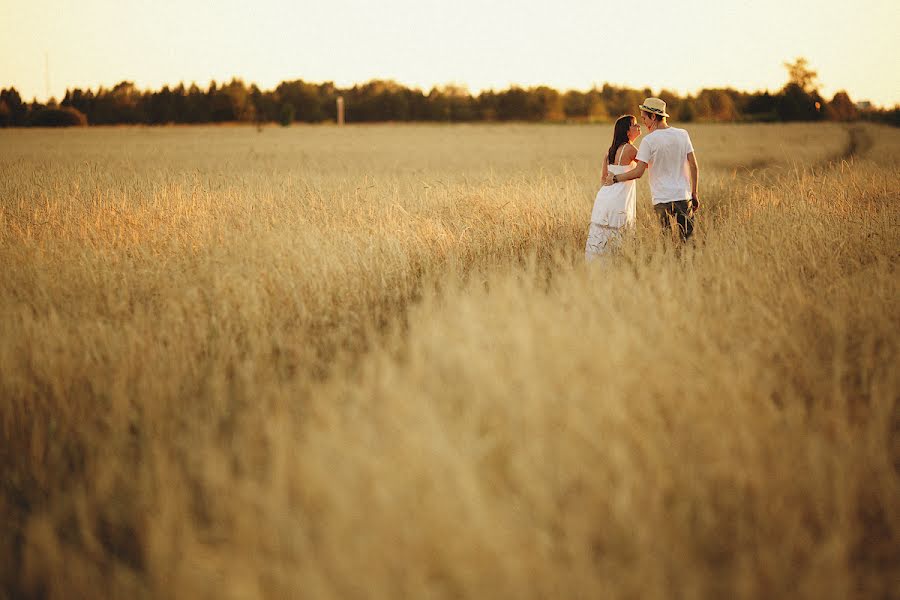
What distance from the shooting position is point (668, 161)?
604 centimetres

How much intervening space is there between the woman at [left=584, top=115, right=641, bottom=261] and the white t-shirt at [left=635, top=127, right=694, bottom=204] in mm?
143

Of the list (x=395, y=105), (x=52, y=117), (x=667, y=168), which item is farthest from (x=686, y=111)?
(x=667, y=168)

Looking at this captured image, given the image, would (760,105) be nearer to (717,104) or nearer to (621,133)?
(717,104)

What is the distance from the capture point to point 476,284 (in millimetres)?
4527

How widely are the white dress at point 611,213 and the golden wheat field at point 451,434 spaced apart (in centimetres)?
129

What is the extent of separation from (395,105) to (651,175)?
7984cm

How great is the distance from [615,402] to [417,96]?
86363 mm

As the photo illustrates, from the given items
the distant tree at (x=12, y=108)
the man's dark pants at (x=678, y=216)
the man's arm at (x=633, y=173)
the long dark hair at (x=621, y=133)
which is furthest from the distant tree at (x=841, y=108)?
the distant tree at (x=12, y=108)

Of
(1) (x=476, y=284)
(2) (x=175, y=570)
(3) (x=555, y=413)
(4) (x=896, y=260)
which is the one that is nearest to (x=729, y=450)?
(3) (x=555, y=413)

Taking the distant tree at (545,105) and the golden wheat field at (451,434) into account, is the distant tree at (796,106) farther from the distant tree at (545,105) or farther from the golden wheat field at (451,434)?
the golden wheat field at (451,434)

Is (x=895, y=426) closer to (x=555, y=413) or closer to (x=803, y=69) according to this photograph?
(x=555, y=413)

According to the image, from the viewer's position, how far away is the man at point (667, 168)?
5.97 meters

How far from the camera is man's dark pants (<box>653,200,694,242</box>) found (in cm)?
613

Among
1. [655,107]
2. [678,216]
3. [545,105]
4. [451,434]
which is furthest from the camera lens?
[545,105]
